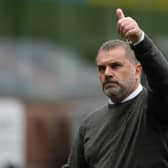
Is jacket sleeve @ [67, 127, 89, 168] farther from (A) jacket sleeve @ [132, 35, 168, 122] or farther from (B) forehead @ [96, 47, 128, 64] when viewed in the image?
(A) jacket sleeve @ [132, 35, 168, 122]

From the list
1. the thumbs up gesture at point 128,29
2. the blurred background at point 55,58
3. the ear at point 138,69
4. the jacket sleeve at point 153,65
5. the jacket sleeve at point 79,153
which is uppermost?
the blurred background at point 55,58

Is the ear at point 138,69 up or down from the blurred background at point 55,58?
down

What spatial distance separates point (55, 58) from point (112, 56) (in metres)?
13.1

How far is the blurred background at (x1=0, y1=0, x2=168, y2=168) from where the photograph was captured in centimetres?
1842

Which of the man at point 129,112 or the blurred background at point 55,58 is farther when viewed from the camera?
the blurred background at point 55,58

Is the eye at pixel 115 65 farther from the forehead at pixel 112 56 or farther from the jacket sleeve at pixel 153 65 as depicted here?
the jacket sleeve at pixel 153 65

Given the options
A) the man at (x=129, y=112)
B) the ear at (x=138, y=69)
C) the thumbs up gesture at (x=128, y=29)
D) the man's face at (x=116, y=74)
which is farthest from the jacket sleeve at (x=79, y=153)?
the thumbs up gesture at (x=128, y=29)

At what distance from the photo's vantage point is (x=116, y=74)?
6.32 meters

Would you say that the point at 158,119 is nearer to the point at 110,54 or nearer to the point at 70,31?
the point at 110,54

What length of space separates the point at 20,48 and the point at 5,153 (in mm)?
5589

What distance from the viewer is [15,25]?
1942 cm

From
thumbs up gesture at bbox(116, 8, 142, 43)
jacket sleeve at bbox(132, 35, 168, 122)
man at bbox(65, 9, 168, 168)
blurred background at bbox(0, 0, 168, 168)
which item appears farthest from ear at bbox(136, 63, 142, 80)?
blurred background at bbox(0, 0, 168, 168)

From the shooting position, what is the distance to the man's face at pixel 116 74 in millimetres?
6324

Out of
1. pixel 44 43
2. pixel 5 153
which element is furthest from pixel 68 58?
pixel 5 153
